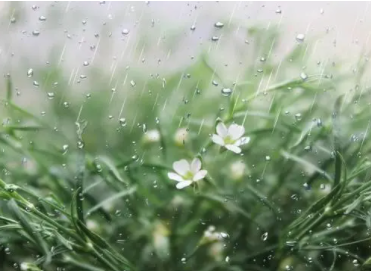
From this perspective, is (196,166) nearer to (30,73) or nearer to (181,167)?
(181,167)

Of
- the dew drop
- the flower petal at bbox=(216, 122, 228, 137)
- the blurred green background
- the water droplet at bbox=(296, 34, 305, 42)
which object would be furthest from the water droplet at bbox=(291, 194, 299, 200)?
the dew drop

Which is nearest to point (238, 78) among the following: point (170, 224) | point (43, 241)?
point (170, 224)

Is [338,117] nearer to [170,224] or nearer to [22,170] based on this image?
[170,224]

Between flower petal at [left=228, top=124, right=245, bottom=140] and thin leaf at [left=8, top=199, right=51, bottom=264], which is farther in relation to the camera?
flower petal at [left=228, top=124, right=245, bottom=140]

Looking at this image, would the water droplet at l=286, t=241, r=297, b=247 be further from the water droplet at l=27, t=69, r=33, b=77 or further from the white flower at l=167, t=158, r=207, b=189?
the water droplet at l=27, t=69, r=33, b=77

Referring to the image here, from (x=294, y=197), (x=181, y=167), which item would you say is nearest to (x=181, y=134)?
(x=181, y=167)

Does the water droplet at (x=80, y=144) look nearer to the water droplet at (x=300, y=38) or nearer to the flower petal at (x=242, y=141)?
the flower petal at (x=242, y=141)

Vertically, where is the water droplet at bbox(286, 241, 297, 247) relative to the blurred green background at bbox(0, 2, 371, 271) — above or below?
below

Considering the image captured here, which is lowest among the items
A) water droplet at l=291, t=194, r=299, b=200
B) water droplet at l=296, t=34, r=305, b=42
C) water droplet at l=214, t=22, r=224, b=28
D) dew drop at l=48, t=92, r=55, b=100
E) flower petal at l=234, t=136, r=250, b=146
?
water droplet at l=291, t=194, r=299, b=200
